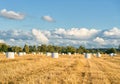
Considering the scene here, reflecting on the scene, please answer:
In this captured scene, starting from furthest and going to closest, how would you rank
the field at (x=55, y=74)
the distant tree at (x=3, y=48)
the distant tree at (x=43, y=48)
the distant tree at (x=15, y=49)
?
1. the distant tree at (x=43, y=48)
2. the distant tree at (x=3, y=48)
3. the distant tree at (x=15, y=49)
4. the field at (x=55, y=74)

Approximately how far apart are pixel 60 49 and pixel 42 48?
17.6m

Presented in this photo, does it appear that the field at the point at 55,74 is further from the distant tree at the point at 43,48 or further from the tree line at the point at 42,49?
the distant tree at the point at 43,48

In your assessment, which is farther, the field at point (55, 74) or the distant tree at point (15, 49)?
the distant tree at point (15, 49)

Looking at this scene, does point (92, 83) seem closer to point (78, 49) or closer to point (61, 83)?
point (61, 83)

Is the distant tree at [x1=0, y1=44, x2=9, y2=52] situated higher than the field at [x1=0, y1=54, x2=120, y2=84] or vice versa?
the distant tree at [x1=0, y1=44, x2=9, y2=52]

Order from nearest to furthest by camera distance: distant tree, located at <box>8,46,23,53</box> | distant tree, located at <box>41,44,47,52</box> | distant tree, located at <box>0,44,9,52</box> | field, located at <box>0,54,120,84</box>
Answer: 1. field, located at <box>0,54,120,84</box>
2. distant tree, located at <box>8,46,23,53</box>
3. distant tree, located at <box>0,44,9,52</box>
4. distant tree, located at <box>41,44,47,52</box>

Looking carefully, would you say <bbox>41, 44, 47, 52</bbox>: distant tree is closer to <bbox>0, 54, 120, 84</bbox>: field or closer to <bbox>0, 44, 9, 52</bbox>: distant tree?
<bbox>0, 44, 9, 52</bbox>: distant tree

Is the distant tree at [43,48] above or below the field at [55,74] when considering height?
above

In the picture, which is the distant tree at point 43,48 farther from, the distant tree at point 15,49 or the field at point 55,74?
the field at point 55,74

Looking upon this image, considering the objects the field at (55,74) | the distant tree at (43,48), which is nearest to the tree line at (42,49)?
the distant tree at (43,48)

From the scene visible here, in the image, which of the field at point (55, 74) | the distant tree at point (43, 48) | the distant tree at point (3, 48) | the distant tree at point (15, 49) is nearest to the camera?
the field at point (55, 74)

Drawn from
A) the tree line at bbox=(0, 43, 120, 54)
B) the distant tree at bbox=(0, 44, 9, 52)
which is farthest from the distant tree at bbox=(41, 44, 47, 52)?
the distant tree at bbox=(0, 44, 9, 52)

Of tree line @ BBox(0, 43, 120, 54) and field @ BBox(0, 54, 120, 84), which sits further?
tree line @ BBox(0, 43, 120, 54)

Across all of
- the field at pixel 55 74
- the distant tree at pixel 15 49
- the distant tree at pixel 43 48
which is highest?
the distant tree at pixel 43 48
